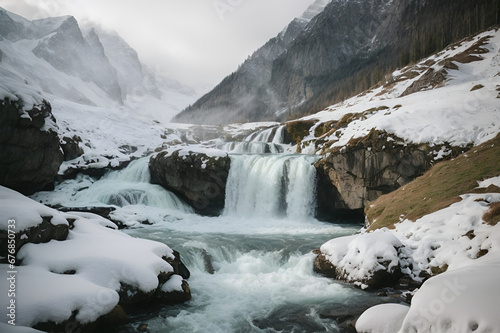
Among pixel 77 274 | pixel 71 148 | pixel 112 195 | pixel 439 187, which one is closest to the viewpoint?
pixel 77 274

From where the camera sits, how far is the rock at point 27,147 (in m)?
19.2

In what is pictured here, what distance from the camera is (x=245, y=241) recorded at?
16.6 m

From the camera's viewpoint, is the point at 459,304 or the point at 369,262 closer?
the point at 459,304

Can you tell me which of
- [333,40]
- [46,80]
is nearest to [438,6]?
[333,40]

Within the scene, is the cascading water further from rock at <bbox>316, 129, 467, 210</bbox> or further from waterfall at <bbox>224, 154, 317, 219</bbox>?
rock at <bbox>316, 129, 467, 210</bbox>

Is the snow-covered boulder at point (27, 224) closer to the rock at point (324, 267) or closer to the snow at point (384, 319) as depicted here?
the snow at point (384, 319)

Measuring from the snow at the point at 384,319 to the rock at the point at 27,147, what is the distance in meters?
24.4

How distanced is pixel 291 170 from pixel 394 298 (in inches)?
660

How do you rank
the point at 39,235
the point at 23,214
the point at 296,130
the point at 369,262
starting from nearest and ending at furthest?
the point at 23,214
the point at 39,235
the point at 369,262
the point at 296,130

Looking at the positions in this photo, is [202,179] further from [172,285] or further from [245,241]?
[172,285]

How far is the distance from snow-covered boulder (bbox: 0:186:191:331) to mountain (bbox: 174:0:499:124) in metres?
102

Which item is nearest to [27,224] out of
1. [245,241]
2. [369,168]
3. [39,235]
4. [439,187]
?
[39,235]

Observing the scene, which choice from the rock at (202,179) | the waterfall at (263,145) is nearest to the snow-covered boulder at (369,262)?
the rock at (202,179)

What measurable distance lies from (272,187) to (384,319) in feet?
62.3
